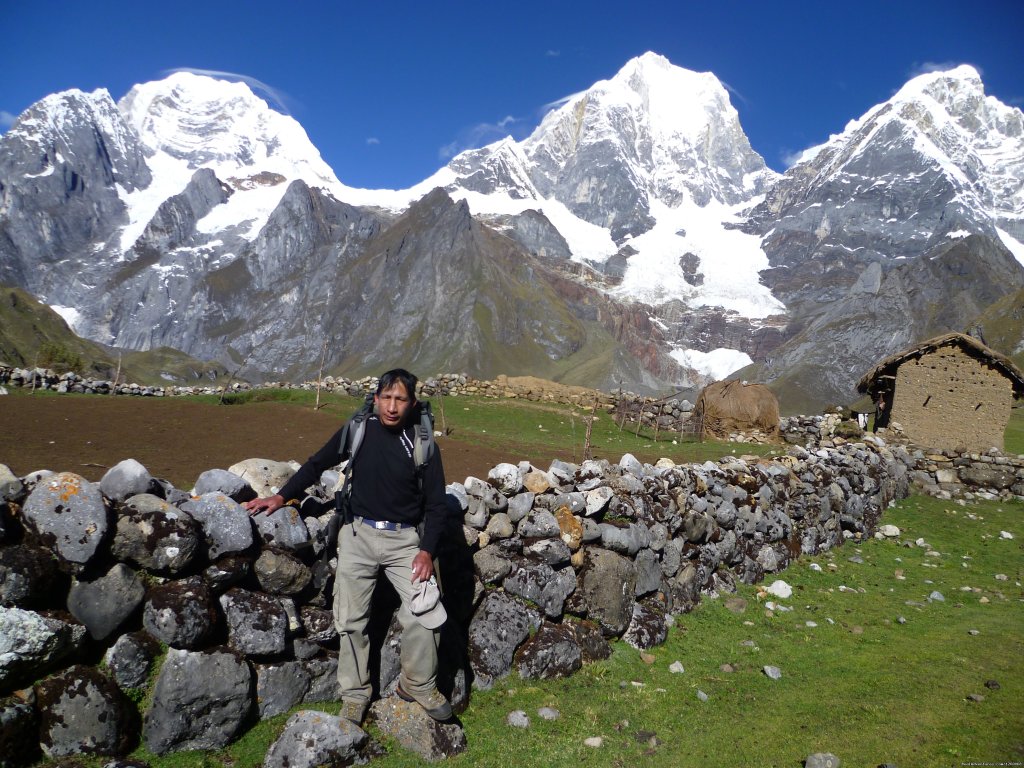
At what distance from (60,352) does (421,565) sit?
51.9 m

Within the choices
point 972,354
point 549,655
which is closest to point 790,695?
point 549,655

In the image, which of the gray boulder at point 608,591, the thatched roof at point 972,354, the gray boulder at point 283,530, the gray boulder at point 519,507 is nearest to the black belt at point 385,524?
the gray boulder at point 283,530

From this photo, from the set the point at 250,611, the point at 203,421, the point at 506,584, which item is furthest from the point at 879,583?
the point at 203,421

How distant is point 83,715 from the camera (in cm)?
439

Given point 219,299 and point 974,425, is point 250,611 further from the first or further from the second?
point 219,299

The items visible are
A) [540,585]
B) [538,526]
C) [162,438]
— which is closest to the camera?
[540,585]

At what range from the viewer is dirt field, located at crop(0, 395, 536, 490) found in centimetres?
1021

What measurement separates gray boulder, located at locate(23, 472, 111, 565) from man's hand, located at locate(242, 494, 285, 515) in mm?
1128

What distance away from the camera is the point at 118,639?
471cm

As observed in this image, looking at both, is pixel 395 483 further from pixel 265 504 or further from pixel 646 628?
pixel 646 628

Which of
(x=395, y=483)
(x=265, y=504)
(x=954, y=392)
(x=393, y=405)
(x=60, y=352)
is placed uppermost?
(x=954, y=392)

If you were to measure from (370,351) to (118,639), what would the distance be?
141842 millimetres

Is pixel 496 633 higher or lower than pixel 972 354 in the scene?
lower

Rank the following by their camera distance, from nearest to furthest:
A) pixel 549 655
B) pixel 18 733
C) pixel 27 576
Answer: pixel 18 733 → pixel 27 576 → pixel 549 655
